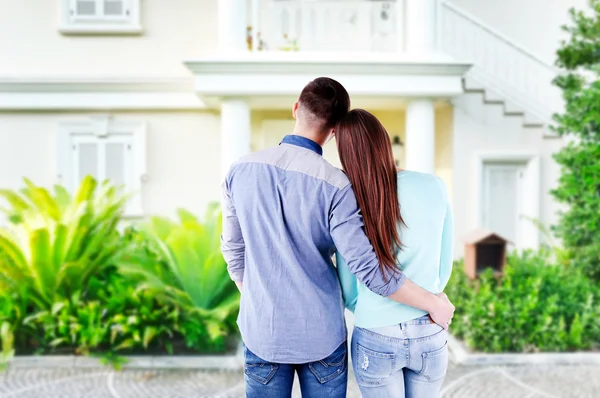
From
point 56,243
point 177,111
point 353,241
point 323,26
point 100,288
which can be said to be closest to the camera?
point 353,241

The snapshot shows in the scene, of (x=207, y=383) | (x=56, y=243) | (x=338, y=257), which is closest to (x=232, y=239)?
(x=338, y=257)

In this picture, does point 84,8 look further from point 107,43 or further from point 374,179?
point 374,179

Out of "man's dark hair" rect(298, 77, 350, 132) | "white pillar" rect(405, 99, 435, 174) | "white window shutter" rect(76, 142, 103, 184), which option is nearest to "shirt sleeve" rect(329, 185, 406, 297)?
"man's dark hair" rect(298, 77, 350, 132)

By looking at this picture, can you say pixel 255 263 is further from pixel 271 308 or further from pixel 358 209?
pixel 358 209

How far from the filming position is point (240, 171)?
1934 millimetres

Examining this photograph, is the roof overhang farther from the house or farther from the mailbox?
the mailbox

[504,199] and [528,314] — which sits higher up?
[504,199]

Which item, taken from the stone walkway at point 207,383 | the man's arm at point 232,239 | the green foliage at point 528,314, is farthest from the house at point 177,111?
the man's arm at point 232,239

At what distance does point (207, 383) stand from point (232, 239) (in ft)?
9.01

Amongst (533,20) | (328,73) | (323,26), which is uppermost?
(533,20)

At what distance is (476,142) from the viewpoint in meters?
8.32

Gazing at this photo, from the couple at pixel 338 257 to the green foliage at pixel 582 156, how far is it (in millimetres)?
4901

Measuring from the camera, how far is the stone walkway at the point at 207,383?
13.8 ft

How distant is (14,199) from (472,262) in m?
5.00
